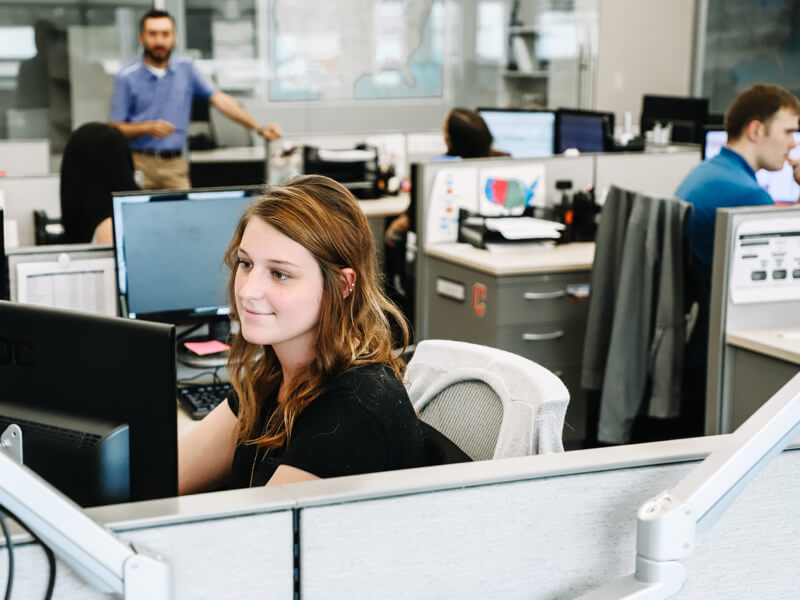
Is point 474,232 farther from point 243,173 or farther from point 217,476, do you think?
point 243,173

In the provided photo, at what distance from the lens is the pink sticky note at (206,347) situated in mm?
2371

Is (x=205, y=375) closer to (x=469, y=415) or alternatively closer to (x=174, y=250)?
(x=174, y=250)

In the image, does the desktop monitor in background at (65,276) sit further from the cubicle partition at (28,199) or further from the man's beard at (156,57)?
the man's beard at (156,57)

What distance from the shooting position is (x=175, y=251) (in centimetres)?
240

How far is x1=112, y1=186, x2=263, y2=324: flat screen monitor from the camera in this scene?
234 centimetres

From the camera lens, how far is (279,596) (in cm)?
79

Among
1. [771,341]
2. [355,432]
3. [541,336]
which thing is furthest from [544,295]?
[355,432]

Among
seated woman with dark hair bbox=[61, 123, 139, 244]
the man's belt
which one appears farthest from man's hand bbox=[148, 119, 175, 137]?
seated woman with dark hair bbox=[61, 123, 139, 244]

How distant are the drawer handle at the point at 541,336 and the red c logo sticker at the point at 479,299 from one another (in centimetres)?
17

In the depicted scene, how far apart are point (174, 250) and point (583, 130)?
308cm

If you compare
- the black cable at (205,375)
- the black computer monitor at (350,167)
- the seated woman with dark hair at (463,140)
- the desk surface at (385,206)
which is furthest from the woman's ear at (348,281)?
the black computer monitor at (350,167)

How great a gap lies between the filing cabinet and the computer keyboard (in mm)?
1474

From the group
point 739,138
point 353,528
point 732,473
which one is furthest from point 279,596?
point 739,138

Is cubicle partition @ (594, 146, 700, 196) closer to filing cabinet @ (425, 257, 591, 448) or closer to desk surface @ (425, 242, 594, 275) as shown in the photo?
desk surface @ (425, 242, 594, 275)
